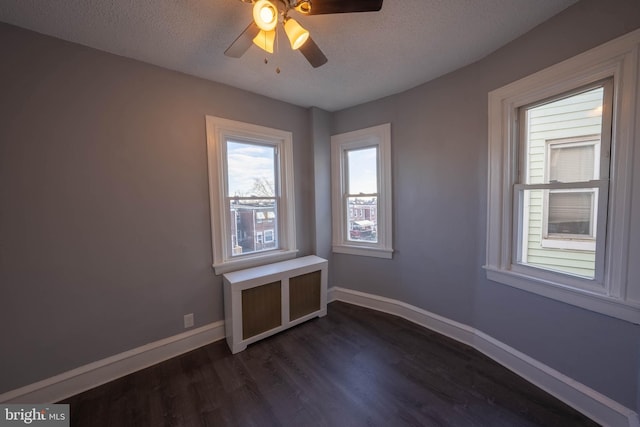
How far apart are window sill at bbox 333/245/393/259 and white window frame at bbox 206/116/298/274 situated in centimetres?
62

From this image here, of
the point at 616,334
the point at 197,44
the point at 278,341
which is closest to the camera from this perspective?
the point at 616,334

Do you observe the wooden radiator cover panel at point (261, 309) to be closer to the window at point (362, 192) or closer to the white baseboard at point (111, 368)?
the white baseboard at point (111, 368)

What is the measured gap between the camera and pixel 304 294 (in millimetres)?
2615

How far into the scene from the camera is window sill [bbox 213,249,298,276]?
2.34m

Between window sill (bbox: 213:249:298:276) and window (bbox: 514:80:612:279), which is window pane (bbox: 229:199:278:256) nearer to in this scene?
window sill (bbox: 213:249:298:276)

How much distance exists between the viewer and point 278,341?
2307 mm

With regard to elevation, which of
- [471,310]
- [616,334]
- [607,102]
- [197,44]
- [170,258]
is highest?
[197,44]

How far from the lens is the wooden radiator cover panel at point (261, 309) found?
2.21 metres

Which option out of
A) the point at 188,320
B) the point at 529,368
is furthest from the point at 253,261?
the point at 529,368

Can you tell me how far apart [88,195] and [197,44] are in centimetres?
138

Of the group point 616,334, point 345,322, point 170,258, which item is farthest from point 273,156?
point 616,334

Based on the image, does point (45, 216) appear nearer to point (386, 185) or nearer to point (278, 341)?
point (278, 341)

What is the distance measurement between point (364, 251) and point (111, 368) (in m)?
2.57

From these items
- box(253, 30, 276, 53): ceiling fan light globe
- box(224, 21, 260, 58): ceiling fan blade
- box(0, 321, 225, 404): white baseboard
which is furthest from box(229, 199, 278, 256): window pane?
box(253, 30, 276, 53): ceiling fan light globe
